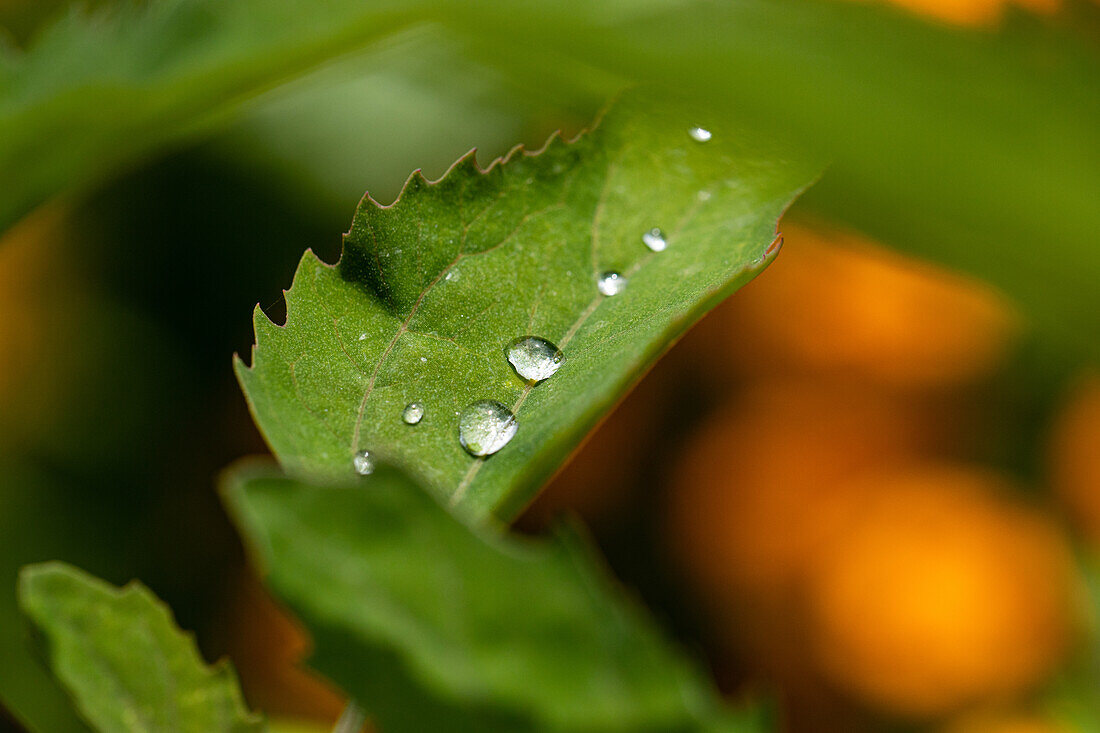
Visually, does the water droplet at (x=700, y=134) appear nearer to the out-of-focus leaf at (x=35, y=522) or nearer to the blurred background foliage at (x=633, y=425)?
the blurred background foliage at (x=633, y=425)

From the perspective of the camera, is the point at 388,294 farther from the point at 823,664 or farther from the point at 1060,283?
the point at 823,664

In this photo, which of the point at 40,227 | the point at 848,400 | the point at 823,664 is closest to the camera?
the point at 40,227

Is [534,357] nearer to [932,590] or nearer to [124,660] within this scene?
[124,660]

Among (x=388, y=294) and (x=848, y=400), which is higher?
(x=388, y=294)

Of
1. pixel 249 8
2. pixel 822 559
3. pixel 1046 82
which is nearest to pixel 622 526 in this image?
pixel 822 559

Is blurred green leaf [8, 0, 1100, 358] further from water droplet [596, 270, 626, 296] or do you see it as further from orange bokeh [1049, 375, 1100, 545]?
orange bokeh [1049, 375, 1100, 545]

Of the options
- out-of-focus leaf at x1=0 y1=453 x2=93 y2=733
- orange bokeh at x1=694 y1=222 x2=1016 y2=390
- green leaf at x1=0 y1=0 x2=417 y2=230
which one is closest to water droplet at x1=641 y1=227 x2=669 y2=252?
green leaf at x1=0 y1=0 x2=417 y2=230
